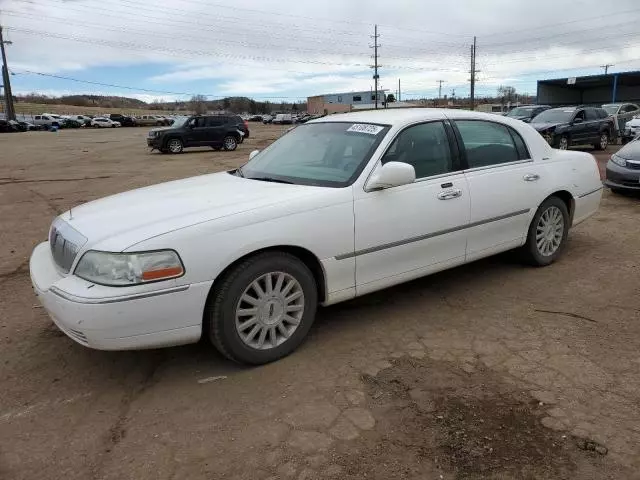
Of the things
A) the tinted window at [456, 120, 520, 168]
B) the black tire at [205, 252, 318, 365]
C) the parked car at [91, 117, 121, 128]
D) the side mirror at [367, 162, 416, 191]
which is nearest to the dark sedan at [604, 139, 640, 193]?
the tinted window at [456, 120, 520, 168]

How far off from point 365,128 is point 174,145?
803 inches

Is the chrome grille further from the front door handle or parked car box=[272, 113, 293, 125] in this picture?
parked car box=[272, 113, 293, 125]

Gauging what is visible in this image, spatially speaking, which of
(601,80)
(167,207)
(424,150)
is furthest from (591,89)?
(167,207)

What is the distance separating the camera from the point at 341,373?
3.37 m

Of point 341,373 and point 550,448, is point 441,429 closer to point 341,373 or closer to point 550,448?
point 550,448

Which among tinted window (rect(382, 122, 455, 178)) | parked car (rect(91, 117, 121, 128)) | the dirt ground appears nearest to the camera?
the dirt ground

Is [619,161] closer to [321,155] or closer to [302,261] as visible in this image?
[321,155]

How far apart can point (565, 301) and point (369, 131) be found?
2.13 m

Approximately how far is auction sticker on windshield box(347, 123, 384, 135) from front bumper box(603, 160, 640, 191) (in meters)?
6.47

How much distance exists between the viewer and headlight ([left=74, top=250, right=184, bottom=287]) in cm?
299

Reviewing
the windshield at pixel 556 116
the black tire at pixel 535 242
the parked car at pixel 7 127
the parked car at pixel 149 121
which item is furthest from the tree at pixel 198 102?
the black tire at pixel 535 242

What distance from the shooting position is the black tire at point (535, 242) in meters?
5.09

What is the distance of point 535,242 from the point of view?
5.14 meters

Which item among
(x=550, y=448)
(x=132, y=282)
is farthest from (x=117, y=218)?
(x=550, y=448)
